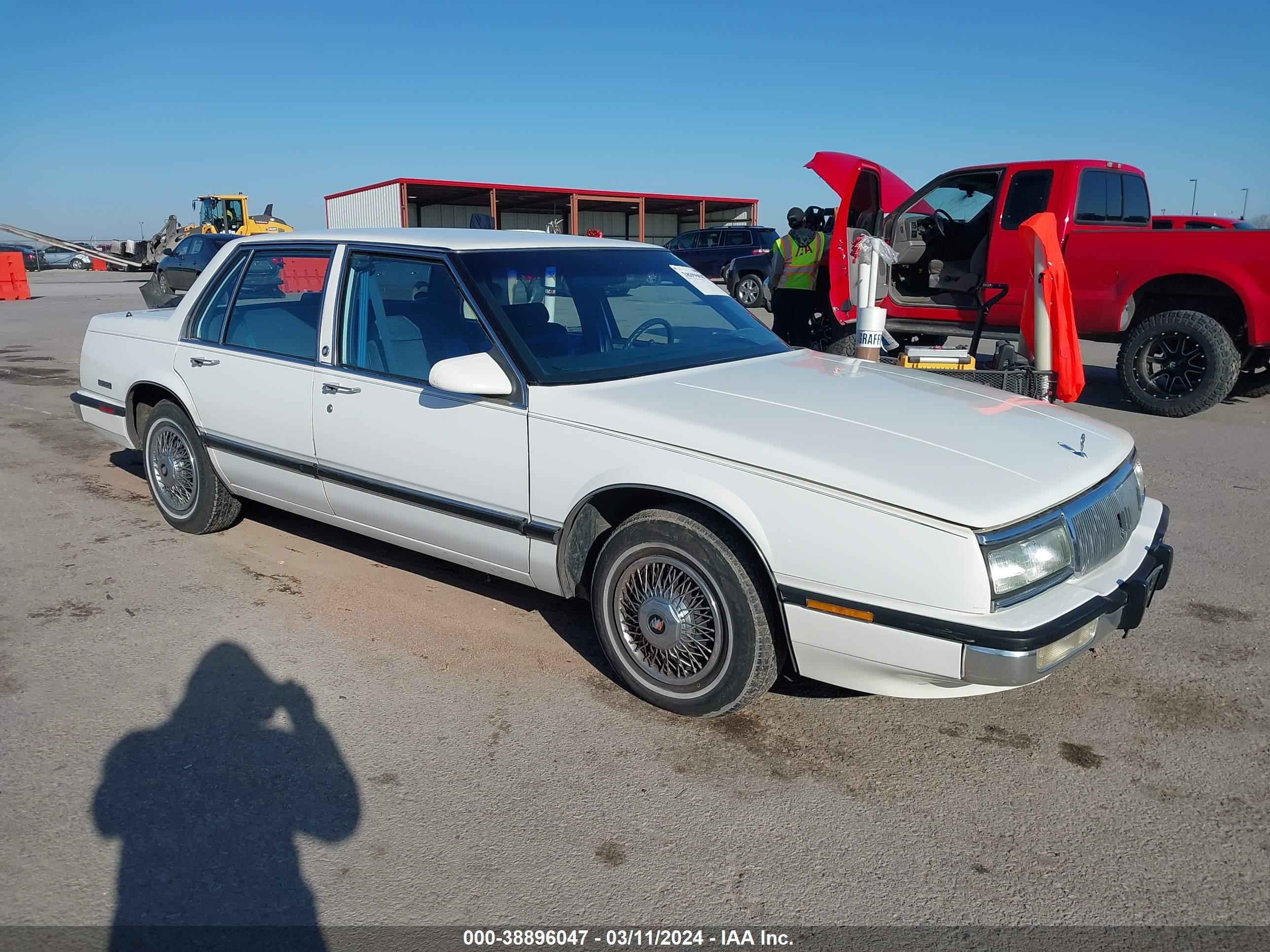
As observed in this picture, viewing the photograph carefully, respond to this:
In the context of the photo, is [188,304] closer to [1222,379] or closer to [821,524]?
[821,524]

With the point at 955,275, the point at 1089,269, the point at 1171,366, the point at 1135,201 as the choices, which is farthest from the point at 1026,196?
the point at 1171,366

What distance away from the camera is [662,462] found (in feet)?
10.3

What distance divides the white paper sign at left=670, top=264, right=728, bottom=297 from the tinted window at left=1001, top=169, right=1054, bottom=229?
549cm

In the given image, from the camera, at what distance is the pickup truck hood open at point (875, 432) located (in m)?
2.82

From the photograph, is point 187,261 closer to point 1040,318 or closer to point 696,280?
point 1040,318

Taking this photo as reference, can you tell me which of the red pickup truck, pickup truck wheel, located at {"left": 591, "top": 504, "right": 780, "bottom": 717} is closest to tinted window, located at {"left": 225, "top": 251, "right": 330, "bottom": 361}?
pickup truck wheel, located at {"left": 591, "top": 504, "right": 780, "bottom": 717}

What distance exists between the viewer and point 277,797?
113 inches

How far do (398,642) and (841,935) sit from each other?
2209 mm

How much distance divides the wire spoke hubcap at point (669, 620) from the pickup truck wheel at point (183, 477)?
2.68 meters

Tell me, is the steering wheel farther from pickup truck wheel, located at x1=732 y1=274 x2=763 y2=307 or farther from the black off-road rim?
pickup truck wheel, located at x1=732 y1=274 x2=763 y2=307

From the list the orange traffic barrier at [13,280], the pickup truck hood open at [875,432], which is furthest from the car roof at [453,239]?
the orange traffic barrier at [13,280]

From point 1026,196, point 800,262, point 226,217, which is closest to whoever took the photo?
point 1026,196

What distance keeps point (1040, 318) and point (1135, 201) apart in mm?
3605

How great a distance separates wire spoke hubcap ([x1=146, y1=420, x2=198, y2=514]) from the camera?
510cm
